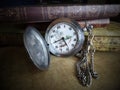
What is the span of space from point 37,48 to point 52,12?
311 mm

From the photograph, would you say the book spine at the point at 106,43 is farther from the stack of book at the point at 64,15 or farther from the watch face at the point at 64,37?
the watch face at the point at 64,37

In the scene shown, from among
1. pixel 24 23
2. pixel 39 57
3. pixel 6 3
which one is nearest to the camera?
pixel 39 57

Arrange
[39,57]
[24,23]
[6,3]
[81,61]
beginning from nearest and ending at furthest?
[39,57], [81,61], [24,23], [6,3]

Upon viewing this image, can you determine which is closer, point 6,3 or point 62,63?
point 62,63

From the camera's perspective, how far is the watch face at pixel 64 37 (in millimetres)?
967

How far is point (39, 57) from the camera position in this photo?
843 mm

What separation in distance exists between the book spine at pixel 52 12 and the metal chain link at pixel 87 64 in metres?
0.13

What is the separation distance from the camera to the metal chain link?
838 millimetres

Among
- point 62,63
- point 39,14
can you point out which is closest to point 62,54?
point 62,63

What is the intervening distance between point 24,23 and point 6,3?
28 centimetres

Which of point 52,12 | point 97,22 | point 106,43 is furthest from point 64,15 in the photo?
point 106,43

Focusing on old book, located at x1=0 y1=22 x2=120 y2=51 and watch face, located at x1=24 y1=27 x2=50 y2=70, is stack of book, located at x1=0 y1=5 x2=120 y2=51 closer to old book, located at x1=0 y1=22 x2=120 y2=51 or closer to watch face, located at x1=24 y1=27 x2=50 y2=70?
old book, located at x1=0 y1=22 x2=120 y2=51

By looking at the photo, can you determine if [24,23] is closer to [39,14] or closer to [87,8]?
[39,14]

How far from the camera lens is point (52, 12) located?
101 centimetres
